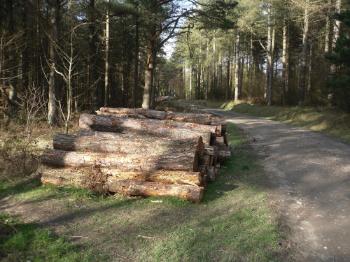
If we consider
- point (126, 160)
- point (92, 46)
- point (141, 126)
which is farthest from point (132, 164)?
point (92, 46)

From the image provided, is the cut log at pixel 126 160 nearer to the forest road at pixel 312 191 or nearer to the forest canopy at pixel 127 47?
the forest road at pixel 312 191

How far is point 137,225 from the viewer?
598 cm

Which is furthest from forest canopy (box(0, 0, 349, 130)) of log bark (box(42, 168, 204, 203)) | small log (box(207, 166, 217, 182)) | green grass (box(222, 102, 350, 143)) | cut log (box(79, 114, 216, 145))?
small log (box(207, 166, 217, 182))

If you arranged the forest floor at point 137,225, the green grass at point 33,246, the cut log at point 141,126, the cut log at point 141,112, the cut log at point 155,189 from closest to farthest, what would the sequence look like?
the green grass at point 33,246, the forest floor at point 137,225, the cut log at point 155,189, the cut log at point 141,126, the cut log at point 141,112

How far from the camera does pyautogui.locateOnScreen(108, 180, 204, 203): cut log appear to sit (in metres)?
7.05

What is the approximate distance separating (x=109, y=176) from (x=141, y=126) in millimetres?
2665


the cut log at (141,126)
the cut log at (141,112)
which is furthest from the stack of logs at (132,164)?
the cut log at (141,112)

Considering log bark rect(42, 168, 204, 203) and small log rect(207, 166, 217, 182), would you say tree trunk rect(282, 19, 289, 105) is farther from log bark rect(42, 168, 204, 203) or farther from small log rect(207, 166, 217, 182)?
log bark rect(42, 168, 204, 203)

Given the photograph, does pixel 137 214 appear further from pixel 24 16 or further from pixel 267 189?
pixel 24 16

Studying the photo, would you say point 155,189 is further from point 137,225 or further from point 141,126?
point 141,126

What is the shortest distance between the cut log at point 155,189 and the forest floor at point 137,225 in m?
0.15

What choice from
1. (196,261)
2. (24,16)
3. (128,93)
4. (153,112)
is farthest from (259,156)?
(128,93)

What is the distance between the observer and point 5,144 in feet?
34.2

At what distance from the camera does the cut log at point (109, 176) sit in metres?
7.39
